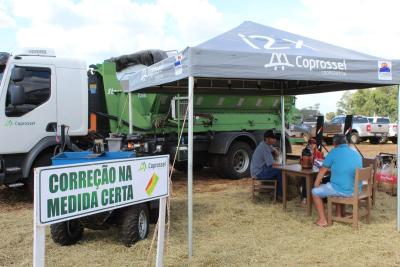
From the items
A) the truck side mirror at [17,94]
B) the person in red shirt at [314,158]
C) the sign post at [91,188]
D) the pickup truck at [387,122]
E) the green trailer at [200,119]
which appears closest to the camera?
the sign post at [91,188]

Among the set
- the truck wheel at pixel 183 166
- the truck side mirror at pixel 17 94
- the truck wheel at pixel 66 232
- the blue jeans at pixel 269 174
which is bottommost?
the truck wheel at pixel 66 232

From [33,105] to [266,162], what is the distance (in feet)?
12.7

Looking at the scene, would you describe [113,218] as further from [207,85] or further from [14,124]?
[207,85]

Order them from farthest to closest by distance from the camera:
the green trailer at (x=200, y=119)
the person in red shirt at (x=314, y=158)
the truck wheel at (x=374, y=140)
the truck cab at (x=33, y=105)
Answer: the truck wheel at (x=374, y=140)
the green trailer at (x=200, y=119)
the person in red shirt at (x=314, y=158)
the truck cab at (x=33, y=105)

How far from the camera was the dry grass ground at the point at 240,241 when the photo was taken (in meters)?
4.48

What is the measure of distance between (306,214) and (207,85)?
122 inches

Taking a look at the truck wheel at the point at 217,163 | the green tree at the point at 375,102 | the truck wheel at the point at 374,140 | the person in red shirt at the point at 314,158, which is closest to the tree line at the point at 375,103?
the green tree at the point at 375,102

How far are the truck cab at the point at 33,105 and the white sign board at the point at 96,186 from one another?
3.81 metres

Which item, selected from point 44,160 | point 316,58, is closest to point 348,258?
point 316,58

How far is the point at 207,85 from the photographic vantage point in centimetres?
820

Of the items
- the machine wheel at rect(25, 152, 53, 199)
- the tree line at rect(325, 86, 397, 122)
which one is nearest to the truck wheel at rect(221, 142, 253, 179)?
the machine wheel at rect(25, 152, 53, 199)

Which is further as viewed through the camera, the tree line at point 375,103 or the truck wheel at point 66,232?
the tree line at point 375,103

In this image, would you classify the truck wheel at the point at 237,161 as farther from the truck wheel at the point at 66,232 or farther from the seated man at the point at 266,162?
the truck wheel at the point at 66,232

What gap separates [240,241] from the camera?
513 centimetres
